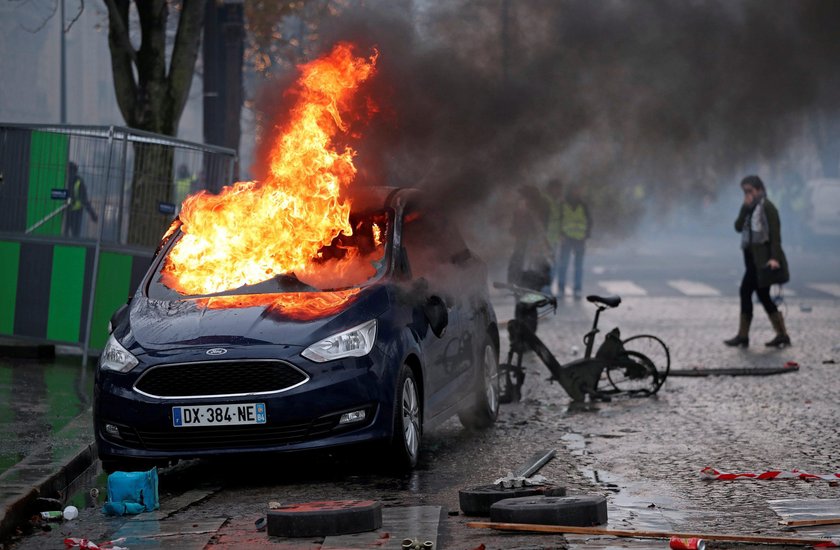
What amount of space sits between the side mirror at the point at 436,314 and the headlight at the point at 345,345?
0.87 metres

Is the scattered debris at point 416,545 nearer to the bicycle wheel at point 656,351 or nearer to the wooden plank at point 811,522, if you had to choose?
the wooden plank at point 811,522

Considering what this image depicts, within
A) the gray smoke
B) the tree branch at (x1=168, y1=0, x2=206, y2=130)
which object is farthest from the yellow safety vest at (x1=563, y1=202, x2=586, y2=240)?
the gray smoke

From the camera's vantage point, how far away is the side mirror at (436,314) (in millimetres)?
9336

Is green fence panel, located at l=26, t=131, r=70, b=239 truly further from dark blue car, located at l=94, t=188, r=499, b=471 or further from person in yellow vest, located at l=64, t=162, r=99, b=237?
dark blue car, located at l=94, t=188, r=499, b=471

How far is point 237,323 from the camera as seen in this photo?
8461 mm

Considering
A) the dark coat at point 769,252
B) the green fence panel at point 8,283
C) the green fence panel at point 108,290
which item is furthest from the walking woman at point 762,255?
the green fence panel at point 8,283

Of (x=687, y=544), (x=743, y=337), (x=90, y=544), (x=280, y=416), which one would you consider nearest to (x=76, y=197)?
(x=280, y=416)

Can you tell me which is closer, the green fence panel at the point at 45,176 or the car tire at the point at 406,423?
the car tire at the point at 406,423

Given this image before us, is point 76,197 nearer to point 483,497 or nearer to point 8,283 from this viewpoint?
point 8,283

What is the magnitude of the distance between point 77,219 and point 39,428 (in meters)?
4.79

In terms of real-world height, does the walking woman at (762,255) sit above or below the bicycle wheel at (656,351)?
above

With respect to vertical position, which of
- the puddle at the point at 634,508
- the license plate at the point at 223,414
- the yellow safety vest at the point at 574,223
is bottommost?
the puddle at the point at 634,508

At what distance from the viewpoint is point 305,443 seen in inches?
325

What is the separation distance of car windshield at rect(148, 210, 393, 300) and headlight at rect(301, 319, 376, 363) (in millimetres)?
592
